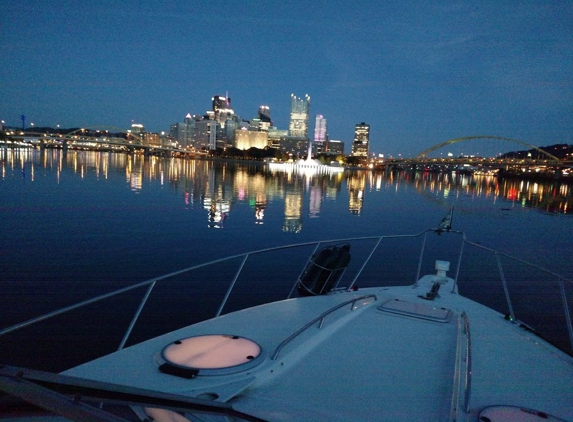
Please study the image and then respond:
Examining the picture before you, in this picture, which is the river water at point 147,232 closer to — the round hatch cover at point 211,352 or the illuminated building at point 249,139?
the round hatch cover at point 211,352

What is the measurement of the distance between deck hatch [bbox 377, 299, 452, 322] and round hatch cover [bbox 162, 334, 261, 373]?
1.44 metres

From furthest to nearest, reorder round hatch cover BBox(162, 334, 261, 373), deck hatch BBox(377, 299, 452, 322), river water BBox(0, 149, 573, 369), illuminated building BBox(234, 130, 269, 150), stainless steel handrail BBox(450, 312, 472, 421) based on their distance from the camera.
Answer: illuminated building BBox(234, 130, 269, 150)
river water BBox(0, 149, 573, 369)
deck hatch BBox(377, 299, 452, 322)
round hatch cover BBox(162, 334, 261, 373)
stainless steel handrail BBox(450, 312, 472, 421)

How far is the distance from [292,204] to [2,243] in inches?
549

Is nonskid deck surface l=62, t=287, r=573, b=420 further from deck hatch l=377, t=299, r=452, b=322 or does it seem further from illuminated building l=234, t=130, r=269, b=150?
illuminated building l=234, t=130, r=269, b=150

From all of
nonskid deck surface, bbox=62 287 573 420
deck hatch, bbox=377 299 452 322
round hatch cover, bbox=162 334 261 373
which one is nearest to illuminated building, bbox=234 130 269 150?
deck hatch, bbox=377 299 452 322

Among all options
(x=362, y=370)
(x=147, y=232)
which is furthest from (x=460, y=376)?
(x=147, y=232)

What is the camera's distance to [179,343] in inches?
95.3

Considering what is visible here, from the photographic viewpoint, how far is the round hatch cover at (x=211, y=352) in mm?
2186

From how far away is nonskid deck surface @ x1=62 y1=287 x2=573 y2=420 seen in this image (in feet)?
6.57

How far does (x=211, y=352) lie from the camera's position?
2289 millimetres

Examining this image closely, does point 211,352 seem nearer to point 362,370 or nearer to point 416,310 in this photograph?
point 362,370

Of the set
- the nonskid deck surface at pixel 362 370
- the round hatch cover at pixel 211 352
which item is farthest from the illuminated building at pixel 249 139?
the round hatch cover at pixel 211 352

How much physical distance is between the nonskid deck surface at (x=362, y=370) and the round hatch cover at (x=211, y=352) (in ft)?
0.21

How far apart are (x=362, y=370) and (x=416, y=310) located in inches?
47.4
